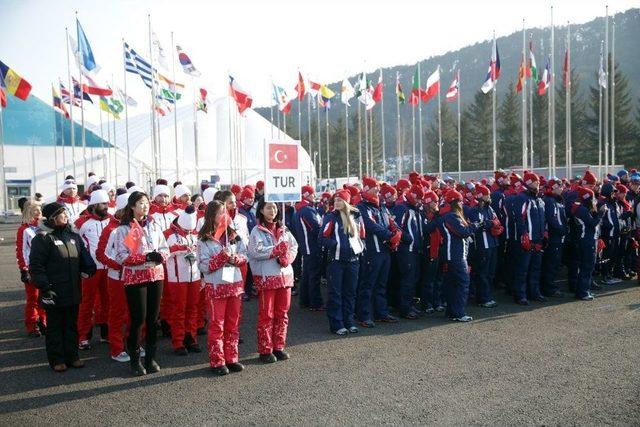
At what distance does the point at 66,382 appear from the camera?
6113mm

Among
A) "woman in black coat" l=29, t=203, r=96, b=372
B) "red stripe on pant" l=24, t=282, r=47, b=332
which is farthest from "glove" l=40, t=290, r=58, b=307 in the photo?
"red stripe on pant" l=24, t=282, r=47, b=332

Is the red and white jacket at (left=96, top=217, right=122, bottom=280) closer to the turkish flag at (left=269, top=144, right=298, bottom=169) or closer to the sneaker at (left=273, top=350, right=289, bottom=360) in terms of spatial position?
the turkish flag at (left=269, top=144, right=298, bottom=169)

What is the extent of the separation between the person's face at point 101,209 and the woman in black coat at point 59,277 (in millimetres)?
911

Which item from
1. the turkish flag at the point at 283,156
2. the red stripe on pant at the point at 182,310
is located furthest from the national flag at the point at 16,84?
the turkish flag at the point at 283,156

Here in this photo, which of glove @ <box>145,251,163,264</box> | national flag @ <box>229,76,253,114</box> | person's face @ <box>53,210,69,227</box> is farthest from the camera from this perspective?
national flag @ <box>229,76,253,114</box>

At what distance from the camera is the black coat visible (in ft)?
20.5

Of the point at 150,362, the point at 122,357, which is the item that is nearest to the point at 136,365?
the point at 150,362

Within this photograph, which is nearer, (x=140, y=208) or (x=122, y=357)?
(x=140, y=208)

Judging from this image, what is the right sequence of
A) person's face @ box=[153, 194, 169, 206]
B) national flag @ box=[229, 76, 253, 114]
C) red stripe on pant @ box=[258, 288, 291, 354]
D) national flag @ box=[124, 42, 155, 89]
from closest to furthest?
red stripe on pant @ box=[258, 288, 291, 354] < person's face @ box=[153, 194, 169, 206] < national flag @ box=[229, 76, 253, 114] < national flag @ box=[124, 42, 155, 89]

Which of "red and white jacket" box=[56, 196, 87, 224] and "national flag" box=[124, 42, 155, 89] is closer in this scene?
"red and white jacket" box=[56, 196, 87, 224]

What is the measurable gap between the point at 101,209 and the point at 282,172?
2.73 metres

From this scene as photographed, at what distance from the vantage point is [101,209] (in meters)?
7.57

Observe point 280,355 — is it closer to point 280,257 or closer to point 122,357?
point 280,257

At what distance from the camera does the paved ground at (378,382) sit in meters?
5.03
